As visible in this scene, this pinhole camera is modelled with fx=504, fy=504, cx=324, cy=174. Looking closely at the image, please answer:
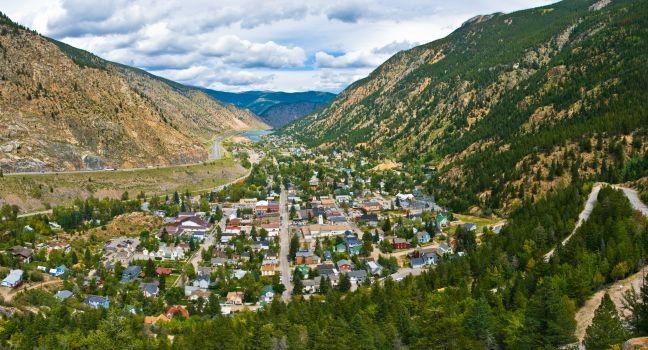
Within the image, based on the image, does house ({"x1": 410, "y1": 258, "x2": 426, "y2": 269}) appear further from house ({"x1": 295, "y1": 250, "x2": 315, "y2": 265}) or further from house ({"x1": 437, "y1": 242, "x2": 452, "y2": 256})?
house ({"x1": 295, "y1": 250, "x2": 315, "y2": 265})

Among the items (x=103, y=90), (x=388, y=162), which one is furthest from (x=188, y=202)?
(x=388, y=162)

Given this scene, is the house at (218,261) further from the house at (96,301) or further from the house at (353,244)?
the house at (353,244)

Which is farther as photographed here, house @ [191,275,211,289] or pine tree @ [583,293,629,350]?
house @ [191,275,211,289]

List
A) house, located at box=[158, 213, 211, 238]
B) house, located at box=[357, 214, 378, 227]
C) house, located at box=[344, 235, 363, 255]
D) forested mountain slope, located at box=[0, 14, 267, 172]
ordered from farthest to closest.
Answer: forested mountain slope, located at box=[0, 14, 267, 172]
house, located at box=[357, 214, 378, 227]
house, located at box=[158, 213, 211, 238]
house, located at box=[344, 235, 363, 255]

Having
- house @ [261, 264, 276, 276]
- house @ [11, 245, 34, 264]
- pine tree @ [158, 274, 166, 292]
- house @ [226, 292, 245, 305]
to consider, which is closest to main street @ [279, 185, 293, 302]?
house @ [261, 264, 276, 276]

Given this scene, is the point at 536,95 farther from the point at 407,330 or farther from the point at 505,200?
the point at 407,330

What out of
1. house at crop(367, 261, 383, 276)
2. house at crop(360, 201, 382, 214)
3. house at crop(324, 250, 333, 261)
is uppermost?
house at crop(360, 201, 382, 214)
